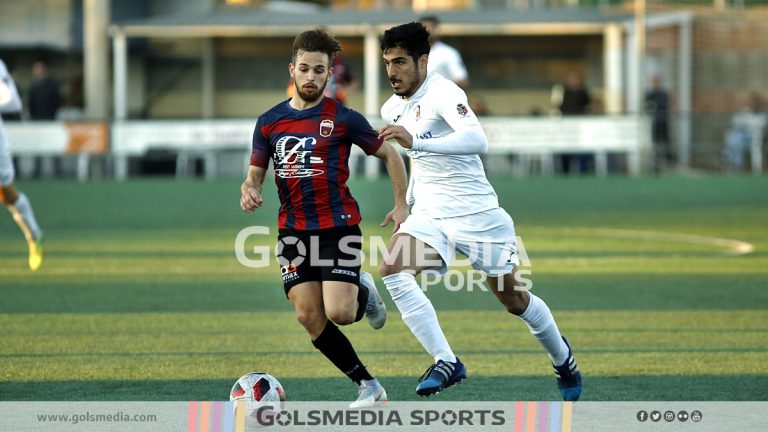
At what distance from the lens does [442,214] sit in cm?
678

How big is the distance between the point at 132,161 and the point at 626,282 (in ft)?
73.4

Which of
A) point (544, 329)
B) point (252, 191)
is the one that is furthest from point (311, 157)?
point (544, 329)

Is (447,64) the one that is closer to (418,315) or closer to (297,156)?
(297,156)

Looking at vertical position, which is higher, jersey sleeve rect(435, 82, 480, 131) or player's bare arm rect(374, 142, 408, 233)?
jersey sleeve rect(435, 82, 480, 131)

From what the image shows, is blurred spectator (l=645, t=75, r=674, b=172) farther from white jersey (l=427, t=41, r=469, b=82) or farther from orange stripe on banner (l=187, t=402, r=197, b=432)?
orange stripe on banner (l=187, t=402, r=197, b=432)

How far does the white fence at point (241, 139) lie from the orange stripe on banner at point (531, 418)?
23.6 m

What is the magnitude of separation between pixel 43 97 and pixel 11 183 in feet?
64.8

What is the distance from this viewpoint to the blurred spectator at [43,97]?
102ft

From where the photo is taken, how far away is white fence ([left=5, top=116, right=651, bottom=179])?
30.0 meters

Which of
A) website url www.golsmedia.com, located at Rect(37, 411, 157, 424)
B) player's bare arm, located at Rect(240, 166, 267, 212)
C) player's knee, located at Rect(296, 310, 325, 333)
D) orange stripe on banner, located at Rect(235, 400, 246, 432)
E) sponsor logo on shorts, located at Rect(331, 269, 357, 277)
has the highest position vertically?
player's bare arm, located at Rect(240, 166, 267, 212)

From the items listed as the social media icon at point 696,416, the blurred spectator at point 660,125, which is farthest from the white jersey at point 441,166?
the blurred spectator at point 660,125

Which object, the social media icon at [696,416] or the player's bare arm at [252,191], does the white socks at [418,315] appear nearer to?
the player's bare arm at [252,191]

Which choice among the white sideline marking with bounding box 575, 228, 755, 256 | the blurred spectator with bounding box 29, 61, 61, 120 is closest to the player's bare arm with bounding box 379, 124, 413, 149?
the white sideline marking with bounding box 575, 228, 755, 256

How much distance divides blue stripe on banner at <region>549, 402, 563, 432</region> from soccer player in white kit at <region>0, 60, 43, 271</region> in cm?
669
